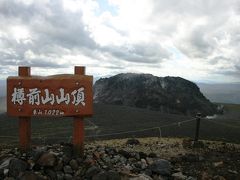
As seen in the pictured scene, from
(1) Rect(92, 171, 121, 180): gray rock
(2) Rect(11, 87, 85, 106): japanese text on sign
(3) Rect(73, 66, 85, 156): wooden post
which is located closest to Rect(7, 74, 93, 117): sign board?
(2) Rect(11, 87, 85, 106): japanese text on sign

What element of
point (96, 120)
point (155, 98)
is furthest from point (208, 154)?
point (155, 98)

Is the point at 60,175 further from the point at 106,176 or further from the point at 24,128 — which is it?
the point at 24,128

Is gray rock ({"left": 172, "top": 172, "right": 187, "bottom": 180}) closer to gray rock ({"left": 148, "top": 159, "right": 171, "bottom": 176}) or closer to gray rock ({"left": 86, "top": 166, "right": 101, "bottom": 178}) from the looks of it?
gray rock ({"left": 148, "top": 159, "right": 171, "bottom": 176})

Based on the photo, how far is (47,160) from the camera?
366 inches

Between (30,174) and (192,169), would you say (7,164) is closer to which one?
(30,174)

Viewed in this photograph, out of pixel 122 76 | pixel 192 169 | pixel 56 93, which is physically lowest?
pixel 192 169

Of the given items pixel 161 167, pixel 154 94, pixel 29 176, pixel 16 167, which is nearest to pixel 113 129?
pixel 161 167

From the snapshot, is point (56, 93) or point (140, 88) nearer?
point (56, 93)

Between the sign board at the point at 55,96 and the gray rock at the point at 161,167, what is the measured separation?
2.14 meters

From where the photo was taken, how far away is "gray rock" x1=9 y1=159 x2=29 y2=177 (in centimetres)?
893

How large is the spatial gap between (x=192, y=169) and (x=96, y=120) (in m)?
14.1

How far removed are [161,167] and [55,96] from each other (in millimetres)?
3297

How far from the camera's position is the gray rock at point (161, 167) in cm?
992

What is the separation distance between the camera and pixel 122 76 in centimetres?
4775
